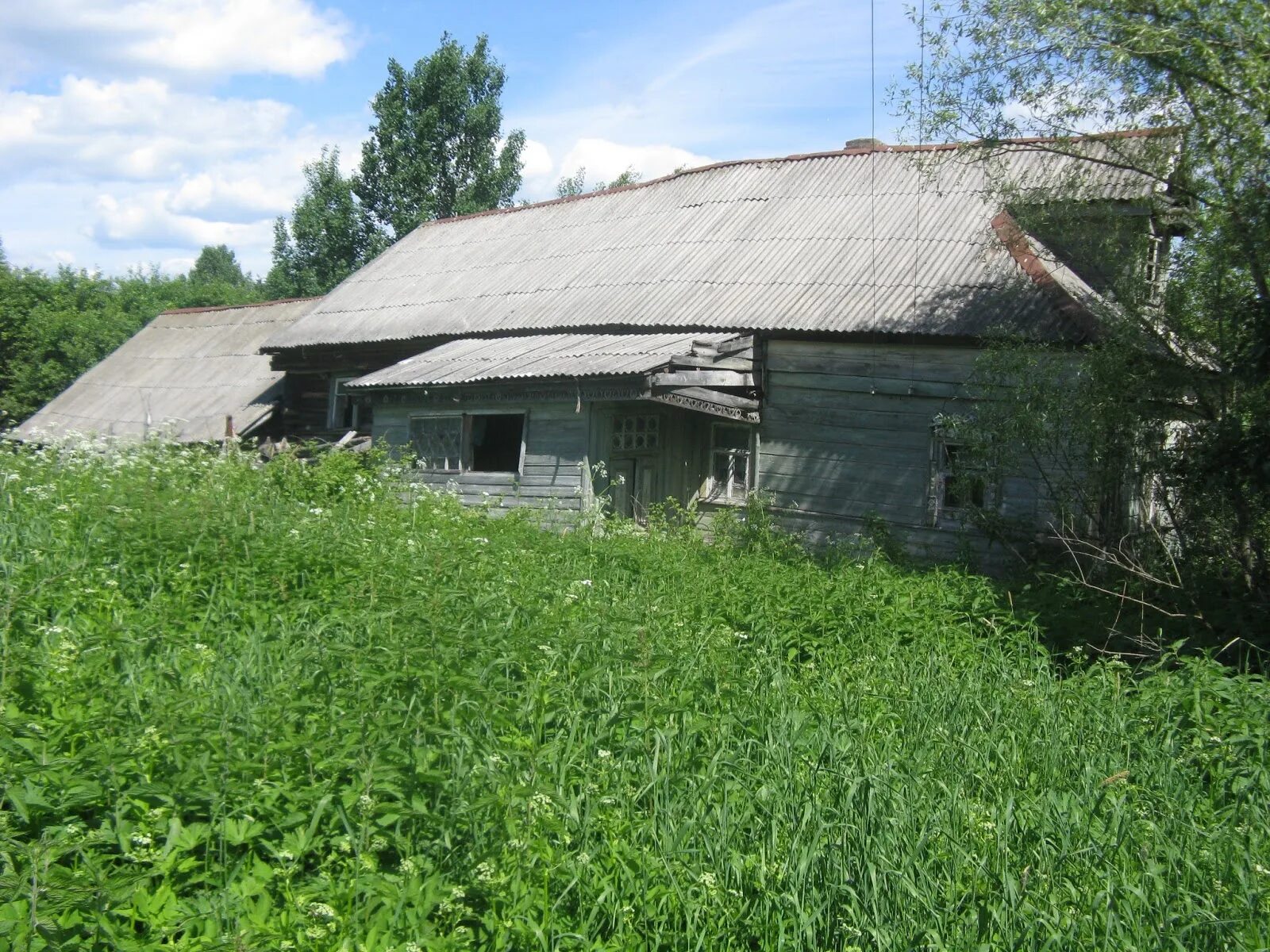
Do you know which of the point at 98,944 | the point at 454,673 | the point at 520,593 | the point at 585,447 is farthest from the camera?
the point at 585,447

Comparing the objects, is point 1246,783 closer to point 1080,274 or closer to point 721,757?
point 721,757

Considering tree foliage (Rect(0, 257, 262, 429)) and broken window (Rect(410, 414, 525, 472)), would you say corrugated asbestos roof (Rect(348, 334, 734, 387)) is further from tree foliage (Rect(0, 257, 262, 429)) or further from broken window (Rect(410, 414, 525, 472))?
tree foliage (Rect(0, 257, 262, 429))

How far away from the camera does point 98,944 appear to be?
3.20 metres

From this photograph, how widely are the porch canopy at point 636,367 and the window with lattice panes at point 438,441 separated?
73cm

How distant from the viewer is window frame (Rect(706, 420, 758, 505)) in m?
15.2

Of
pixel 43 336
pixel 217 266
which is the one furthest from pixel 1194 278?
pixel 217 266

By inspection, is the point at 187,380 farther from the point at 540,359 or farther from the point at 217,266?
the point at 217,266

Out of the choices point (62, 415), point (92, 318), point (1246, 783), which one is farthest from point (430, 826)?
point (92, 318)

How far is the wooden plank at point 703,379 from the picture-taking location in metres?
13.6

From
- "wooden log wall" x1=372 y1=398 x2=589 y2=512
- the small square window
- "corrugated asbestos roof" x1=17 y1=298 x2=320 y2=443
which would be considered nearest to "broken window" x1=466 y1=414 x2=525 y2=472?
"wooden log wall" x1=372 y1=398 x2=589 y2=512

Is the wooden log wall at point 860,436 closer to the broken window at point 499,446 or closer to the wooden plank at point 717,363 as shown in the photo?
the wooden plank at point 717,363

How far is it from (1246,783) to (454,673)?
3471 mm

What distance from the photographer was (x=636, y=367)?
13516mm

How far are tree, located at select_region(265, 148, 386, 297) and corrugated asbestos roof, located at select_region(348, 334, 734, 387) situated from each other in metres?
25.5
